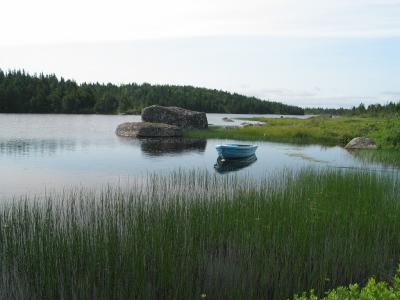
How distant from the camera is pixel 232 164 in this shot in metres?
27.7

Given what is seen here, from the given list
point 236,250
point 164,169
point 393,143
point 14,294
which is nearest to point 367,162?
point 393,143

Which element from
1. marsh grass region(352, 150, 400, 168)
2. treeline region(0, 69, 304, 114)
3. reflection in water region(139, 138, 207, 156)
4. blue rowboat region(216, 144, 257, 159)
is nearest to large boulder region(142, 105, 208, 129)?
reflection in water region(139, 138, 207, 156)

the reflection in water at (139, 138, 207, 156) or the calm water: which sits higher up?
the reflection in water at (139, 138, 207, 156)

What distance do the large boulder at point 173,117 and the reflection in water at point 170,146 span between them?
7.28m

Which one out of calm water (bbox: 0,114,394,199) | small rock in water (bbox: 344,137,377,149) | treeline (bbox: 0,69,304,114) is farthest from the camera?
treeline (bbox: 0,69,304,114)

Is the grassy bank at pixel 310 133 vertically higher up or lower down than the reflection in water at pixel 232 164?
higher up

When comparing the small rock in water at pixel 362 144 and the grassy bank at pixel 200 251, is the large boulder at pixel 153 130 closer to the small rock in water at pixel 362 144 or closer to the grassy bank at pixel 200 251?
the small rock in water at pixel 362 144

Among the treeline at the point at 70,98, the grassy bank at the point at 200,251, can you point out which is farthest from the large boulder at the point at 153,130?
the treeline at the point at 70,98

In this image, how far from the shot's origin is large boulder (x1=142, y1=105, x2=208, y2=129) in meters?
50.0

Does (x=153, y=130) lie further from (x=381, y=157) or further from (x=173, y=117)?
(x=381, y=157)

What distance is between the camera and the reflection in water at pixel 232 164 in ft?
81.7

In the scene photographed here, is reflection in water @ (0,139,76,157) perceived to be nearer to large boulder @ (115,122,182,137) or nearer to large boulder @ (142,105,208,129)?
large boulder @ (115,122,182,137)

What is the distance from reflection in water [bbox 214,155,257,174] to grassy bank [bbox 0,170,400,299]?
12.4 metres

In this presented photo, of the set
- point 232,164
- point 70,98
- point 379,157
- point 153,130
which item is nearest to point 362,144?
point 379,157
